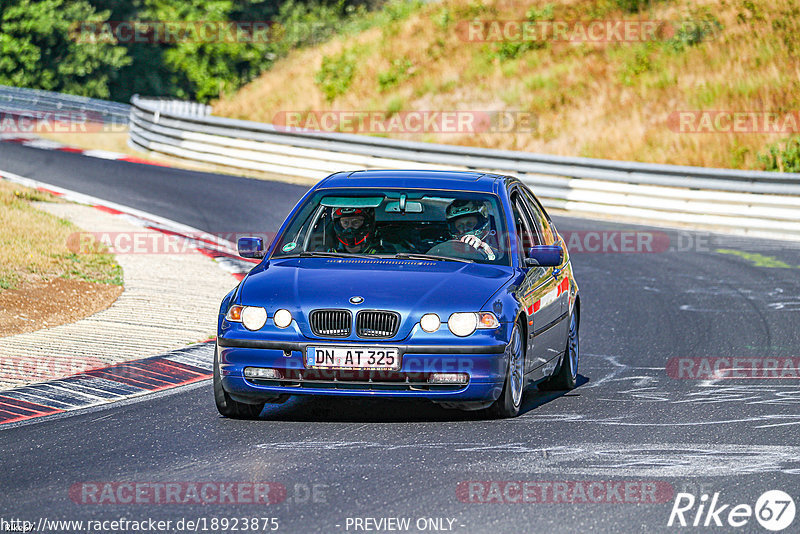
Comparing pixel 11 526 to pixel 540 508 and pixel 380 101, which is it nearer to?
pixel 540 508

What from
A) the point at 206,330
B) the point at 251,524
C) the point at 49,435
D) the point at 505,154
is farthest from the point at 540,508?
the point at 505,154

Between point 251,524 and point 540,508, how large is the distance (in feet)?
4.45

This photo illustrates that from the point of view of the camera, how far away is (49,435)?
7.67m

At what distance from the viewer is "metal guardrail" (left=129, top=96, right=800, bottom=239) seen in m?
21.7

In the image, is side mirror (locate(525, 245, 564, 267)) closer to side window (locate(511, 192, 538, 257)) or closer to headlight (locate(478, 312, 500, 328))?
side window (locate(511, 192, 538, 257))

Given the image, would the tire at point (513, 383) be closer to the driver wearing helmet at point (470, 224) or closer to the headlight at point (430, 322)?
the headlight at point (430, 322)

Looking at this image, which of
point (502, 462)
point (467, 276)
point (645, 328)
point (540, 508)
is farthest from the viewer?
point (645, 328)

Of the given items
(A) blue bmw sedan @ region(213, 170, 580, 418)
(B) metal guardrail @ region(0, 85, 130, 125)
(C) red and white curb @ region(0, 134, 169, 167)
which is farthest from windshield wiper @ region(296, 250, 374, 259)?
(B) metal guardrail @ region(0, 85, 130, 125)

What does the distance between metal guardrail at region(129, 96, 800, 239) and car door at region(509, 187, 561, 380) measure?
12.5 meters

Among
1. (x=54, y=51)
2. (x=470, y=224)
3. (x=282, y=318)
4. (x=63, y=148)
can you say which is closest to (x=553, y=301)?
(x=470, y=224)

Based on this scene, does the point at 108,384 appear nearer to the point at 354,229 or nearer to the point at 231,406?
the point at 231,406

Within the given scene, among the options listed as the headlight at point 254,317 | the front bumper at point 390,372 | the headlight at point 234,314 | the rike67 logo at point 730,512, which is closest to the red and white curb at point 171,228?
the headlight at point 234,314

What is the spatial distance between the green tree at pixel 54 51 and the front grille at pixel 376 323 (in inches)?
1929

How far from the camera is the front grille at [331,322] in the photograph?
774 centimetres
